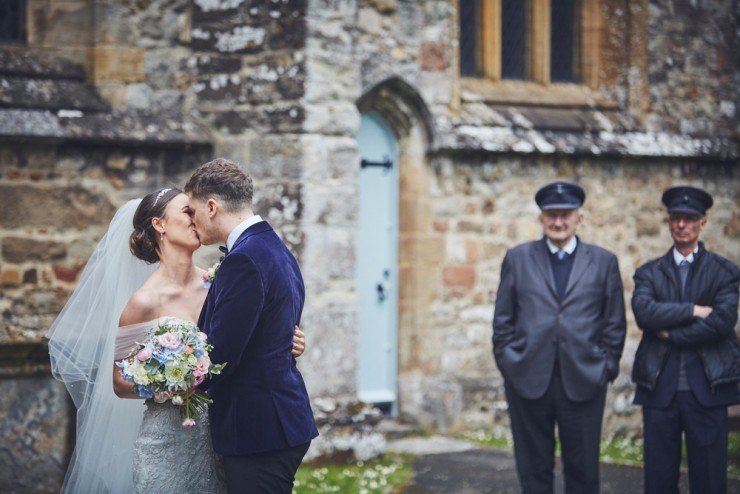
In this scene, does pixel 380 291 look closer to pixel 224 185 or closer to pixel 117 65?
pixel 117 65

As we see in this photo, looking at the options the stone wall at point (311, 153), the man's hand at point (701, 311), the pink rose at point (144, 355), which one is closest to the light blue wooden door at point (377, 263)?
the stone wall at point (311, 153)

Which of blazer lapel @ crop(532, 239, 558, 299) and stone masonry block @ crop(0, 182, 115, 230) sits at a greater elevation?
stone masonry block @ crop(0, 182, 115, 230)

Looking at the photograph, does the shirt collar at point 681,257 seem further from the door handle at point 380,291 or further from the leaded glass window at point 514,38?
the leaded glass window at point 514,38

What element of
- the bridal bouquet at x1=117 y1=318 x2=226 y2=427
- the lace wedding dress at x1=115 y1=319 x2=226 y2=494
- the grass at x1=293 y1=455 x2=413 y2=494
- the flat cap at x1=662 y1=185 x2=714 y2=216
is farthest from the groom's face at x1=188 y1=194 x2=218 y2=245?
the grass at x1=293 y1=455 x2=413 y2=494

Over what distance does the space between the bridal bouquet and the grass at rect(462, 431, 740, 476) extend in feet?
15.8

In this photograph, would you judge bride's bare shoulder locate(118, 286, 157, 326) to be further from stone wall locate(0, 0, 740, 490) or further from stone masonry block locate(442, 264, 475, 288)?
stone masonry block locate(442, 264, 475, 288)

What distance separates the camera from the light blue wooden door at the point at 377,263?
30.7 feet

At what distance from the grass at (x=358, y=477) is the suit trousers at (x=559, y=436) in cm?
137

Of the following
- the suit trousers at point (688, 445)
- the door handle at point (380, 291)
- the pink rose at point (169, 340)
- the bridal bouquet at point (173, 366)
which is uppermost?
the door handle at point (380, 291)

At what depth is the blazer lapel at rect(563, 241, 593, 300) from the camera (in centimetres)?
637

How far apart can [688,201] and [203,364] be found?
133 inches

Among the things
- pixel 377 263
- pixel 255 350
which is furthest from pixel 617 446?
pixel 255 350

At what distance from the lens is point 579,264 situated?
643cm

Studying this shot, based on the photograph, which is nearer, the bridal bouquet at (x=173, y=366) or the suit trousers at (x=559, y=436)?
the bridal bouquet at (x=173, y=366)
